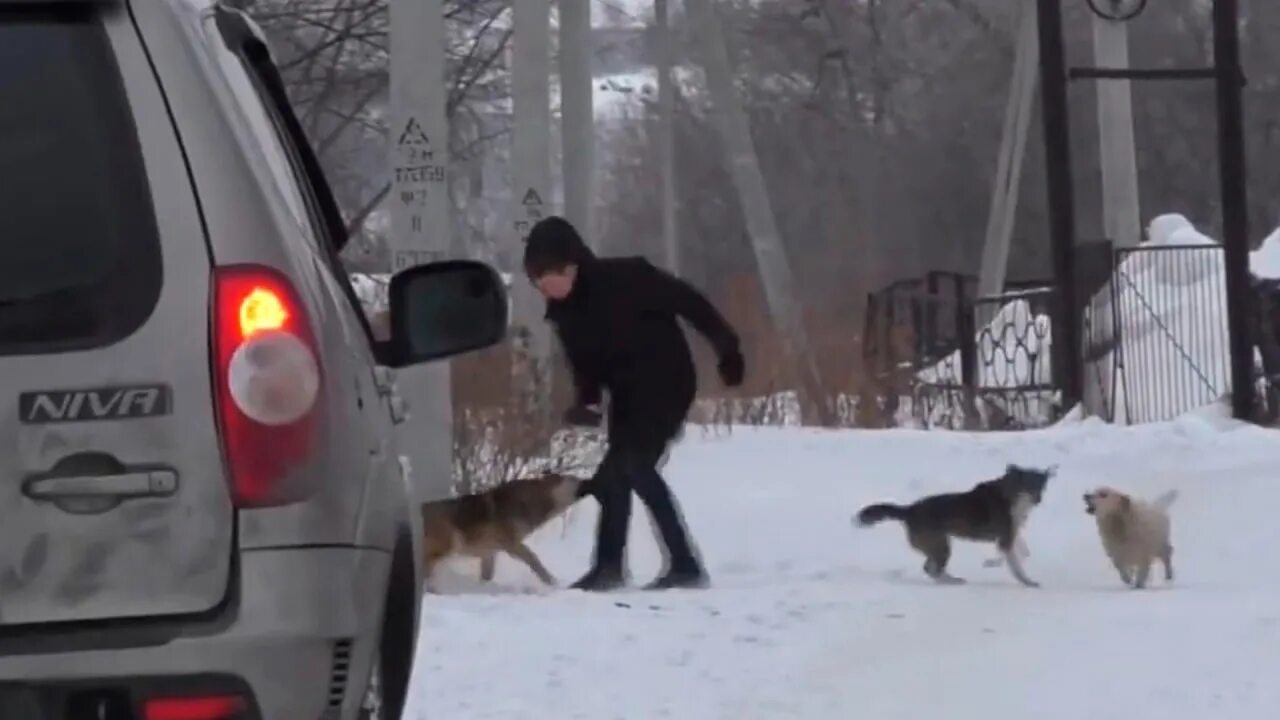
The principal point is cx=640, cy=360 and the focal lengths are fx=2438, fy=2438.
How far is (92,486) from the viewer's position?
3.19 metres

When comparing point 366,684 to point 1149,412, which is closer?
point 366,684

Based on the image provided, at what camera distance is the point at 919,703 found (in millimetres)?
7426

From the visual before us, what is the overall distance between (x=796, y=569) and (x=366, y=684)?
25.6 feet

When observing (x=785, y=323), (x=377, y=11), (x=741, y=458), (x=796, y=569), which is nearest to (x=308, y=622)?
(x=796, y=569)

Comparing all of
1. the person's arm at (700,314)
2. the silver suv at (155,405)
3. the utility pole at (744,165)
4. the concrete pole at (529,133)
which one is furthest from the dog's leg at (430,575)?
the utility pole at (744,165)

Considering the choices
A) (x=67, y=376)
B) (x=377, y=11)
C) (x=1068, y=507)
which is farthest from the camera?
(x=377, y=11)

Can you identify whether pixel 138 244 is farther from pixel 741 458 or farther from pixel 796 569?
pixel 741 458

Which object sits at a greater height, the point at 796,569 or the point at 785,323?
the point at 785,323

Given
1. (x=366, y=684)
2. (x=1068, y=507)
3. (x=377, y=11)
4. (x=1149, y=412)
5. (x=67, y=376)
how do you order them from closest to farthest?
1. (x=67, y=376)
2. (x=366, y=684)
3. (x=1068, y=507)
4. (x=377, y=11)
5. (x=1149, y=412)

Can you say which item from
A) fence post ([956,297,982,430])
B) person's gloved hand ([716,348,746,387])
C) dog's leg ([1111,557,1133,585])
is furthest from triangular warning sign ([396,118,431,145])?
fence post ([956,297,982,430])

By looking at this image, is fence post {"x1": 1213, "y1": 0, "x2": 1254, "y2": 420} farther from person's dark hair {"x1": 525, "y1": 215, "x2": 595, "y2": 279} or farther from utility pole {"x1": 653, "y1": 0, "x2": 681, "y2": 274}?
utility pole {"x1": 653, "y1": 0, "x2": 681, "y2": 274}

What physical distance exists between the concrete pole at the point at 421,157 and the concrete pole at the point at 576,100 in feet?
33.8

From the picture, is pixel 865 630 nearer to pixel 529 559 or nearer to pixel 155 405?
pixel 529 559

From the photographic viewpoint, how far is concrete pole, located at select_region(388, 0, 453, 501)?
11242 millimetres
